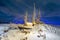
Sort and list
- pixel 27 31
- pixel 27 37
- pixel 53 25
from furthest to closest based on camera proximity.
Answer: pixel 53 25 → pixel 27 31 → pixel 27 37

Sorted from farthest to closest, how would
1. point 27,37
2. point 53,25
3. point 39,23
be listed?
point 53,25, point 39,23, point 27,37

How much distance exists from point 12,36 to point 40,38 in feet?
5.57

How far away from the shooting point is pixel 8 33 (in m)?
Result: 11.0

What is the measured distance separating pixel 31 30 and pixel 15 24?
5.72 feet

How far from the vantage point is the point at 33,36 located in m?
10.5

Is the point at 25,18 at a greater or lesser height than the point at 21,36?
greater

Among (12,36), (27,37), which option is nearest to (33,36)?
(27,37)

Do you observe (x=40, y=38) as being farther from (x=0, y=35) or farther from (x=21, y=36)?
(x=0, y=35)

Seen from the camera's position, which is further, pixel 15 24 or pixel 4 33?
pixel 15 24

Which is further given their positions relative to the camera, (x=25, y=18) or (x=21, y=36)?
(x=25, y=18)

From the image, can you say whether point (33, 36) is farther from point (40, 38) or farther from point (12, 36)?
point (12, 36)

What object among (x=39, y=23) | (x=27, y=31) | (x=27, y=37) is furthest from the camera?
(x=39, y=23)

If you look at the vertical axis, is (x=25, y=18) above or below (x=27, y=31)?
above

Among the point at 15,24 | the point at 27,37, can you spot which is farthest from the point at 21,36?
the point at 15,24
